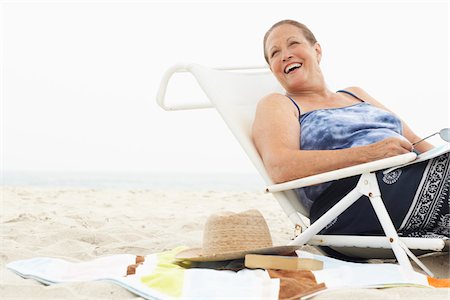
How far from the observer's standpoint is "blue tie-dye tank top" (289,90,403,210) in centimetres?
281

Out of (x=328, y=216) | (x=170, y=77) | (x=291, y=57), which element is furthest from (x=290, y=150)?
(x=170, y=77)


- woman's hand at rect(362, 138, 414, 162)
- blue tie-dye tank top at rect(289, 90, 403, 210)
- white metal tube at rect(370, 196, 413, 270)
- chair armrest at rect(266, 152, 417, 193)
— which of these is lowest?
white metal tube at rect(370, 196, 413, 270)

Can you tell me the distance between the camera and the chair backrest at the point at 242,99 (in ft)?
9.26

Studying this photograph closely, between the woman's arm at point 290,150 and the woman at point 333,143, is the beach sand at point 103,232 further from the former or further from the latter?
the woman's arm at point 290,150

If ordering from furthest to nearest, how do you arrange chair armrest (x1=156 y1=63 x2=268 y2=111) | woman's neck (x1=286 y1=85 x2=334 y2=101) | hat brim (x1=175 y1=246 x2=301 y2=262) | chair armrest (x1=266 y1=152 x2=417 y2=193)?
woman's neck (x1=286 y1=85 x2=334 y2=101), chair armrest (x1=156 y1=63 x2=268 y2=111), hat brim (x1=175 y1=246 x2=301 y2=262), chair armrest (x1=266 y1=152 x2=417 y2=193)

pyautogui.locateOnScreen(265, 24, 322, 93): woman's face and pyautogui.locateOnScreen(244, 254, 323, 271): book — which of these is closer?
pyautogui.locateOnScreen(244, 254, 323, 271): book

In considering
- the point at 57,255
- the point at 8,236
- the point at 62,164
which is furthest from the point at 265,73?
the point at 62,164

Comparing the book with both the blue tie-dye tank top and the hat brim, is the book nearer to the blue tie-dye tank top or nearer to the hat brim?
the hat brim

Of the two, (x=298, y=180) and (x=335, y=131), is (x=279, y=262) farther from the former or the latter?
(x=335, y=131)

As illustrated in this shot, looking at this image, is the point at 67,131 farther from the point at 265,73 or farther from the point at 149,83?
the point at 265,73

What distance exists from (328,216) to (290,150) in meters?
0.33

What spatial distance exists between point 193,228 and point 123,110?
462 inches

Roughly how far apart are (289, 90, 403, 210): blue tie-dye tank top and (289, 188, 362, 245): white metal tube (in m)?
0.21

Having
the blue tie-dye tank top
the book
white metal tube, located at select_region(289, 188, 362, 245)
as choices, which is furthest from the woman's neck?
the book
